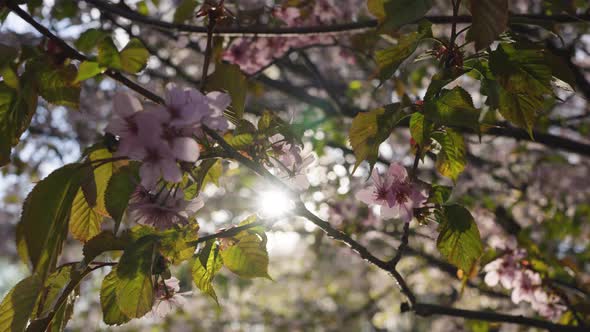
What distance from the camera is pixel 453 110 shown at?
2.35 feet

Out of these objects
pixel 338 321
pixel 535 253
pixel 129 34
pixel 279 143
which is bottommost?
pixel 338 321

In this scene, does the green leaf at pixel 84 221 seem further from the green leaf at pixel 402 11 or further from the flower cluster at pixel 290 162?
the green leaf at pixel 402 11

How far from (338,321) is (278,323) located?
3.42 feet

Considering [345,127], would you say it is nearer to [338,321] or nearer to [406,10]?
[406,10]

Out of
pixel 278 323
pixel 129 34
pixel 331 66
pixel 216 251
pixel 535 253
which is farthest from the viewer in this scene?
pixel 278 323

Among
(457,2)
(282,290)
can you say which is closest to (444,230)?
(457,2)

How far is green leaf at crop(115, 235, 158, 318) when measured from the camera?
2.21ft

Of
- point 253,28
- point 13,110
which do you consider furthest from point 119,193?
point 253,28

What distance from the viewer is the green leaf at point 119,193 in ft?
2.11

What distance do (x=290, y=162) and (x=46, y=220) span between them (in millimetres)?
443

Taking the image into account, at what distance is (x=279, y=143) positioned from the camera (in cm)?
90

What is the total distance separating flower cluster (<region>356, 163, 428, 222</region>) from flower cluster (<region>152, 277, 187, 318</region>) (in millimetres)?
376

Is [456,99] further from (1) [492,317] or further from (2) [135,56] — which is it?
(1) [492,317]

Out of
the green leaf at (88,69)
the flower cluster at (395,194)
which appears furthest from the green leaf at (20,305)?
the flower cluster at (395,194)
